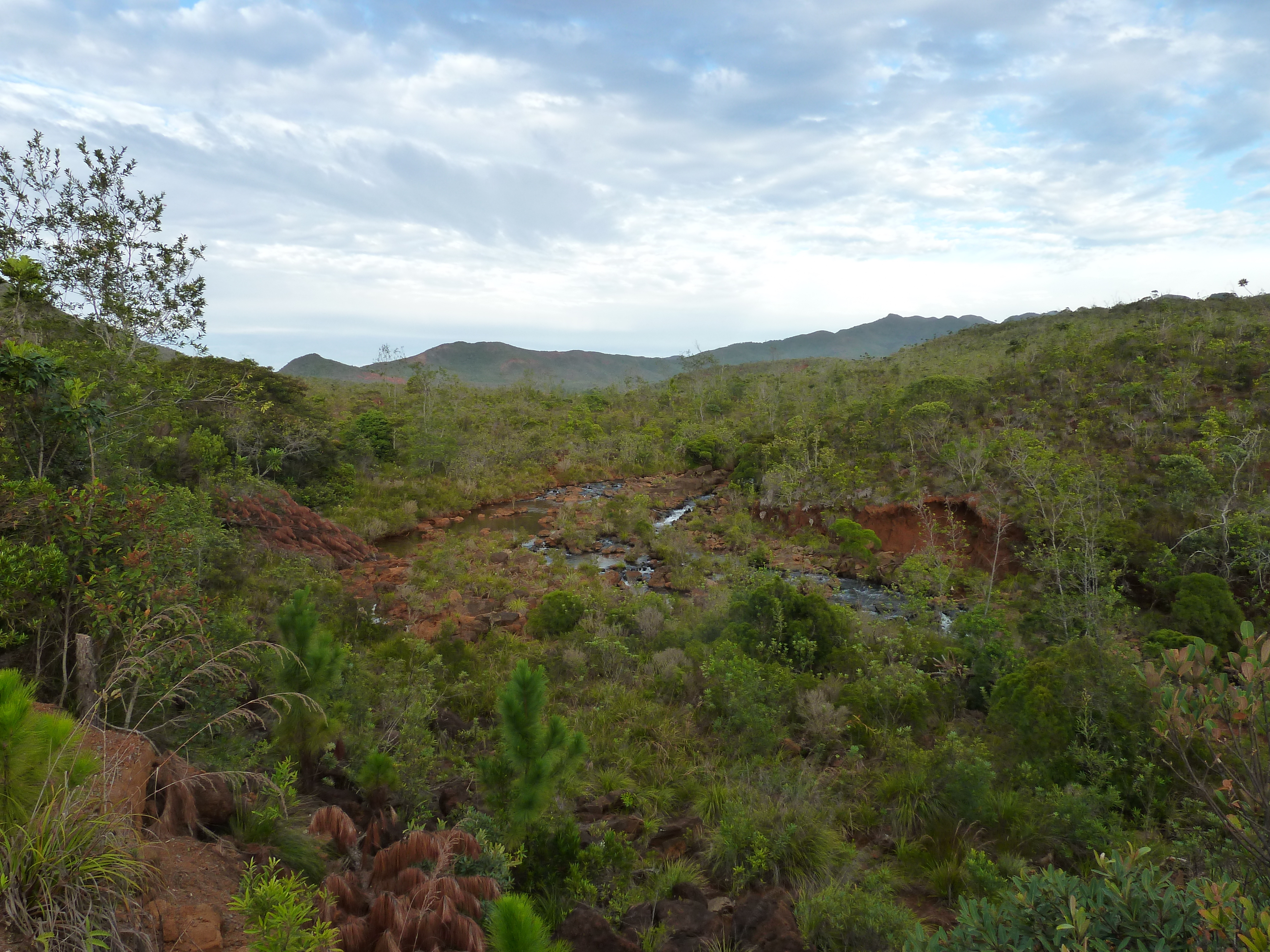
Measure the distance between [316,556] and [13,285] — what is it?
8.20 meters

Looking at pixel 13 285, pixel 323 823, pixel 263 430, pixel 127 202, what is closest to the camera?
pixel 323 823

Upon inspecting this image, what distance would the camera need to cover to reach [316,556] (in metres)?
13.7

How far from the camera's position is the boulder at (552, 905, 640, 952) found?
3814 mm

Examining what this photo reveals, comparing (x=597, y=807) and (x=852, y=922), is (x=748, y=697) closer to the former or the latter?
(x=597, y=807)

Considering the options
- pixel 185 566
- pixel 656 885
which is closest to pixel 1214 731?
pixel 656 885

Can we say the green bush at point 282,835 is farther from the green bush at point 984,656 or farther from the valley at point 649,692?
the green bush at point 984,656

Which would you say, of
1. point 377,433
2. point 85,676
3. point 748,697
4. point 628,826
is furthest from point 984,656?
point 377,433

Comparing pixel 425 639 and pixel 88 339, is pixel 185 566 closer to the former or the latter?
pixel 425 639

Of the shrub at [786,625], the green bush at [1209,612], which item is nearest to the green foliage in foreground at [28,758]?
the shrub at [786,625]

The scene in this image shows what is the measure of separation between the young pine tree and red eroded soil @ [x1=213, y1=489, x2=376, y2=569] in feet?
30.1

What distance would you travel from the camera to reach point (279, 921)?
2.07 meters

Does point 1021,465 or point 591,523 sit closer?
point 1021,465

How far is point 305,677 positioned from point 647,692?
193 inches

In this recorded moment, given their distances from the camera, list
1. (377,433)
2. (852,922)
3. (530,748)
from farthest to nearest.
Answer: (377,433) < (530,748) < (852,922)
